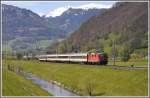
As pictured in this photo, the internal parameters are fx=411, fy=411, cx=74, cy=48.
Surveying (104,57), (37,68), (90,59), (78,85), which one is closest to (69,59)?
(37,68)

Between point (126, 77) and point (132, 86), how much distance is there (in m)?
5.69

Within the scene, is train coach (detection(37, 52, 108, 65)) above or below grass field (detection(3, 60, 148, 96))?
above

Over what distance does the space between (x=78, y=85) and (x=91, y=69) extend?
1005 cm

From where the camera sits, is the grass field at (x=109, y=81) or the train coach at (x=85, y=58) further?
the train coach at (x=85, y=58)

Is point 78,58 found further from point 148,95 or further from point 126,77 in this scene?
point 148,95

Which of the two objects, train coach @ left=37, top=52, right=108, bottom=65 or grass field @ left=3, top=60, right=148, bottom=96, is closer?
grass field @ left=3, top=60, right=148, bottom=96

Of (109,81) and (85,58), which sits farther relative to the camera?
(85,58)

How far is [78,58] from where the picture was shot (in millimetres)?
117625

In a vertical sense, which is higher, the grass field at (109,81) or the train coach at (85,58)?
the train coach at (85,58)

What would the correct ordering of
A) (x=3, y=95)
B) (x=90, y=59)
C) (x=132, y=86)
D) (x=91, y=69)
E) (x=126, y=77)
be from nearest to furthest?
(x=3, y=95) → (x=132, y=86) → (x=126, y=77) → (x=91, y=69) → (x=90, y=59)

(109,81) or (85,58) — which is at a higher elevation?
(85,58)

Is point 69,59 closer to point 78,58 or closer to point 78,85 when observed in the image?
point 78,58

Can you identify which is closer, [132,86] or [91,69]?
[132,86]

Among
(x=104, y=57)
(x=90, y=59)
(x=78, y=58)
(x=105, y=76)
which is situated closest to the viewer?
(x=105, y=76)
